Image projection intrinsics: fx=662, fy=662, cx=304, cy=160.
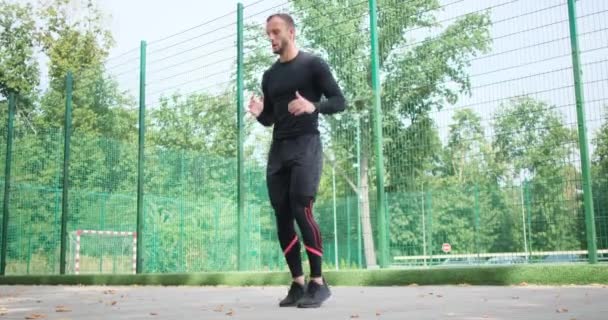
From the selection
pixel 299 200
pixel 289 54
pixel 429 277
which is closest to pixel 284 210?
pixel 299 200

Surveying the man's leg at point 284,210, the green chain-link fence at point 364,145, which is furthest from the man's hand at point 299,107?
the green chain-link fence at point 364,145

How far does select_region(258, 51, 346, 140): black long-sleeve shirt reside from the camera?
11.3 ft

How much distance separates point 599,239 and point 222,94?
4960 millimetres

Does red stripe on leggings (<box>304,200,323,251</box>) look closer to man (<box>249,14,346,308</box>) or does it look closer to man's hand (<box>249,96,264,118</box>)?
man (<box>249,14,346,308</box>)

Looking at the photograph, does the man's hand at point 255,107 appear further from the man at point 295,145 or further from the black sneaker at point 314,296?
the black sneaker at point 314,296

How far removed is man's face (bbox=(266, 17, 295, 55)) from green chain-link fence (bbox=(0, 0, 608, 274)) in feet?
9.12

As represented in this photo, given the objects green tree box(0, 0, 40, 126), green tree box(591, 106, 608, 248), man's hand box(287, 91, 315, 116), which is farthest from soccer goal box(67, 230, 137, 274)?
green tree box(0, 0, 40, 126)

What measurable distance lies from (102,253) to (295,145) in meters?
11.6

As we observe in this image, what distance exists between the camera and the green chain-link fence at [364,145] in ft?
18.7

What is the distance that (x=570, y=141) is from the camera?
18.1 feet

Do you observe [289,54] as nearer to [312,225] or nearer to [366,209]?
[312,225]

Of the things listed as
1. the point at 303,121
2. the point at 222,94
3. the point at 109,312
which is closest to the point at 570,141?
the point at 303,121

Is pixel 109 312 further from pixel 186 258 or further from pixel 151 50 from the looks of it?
pixel 186 258

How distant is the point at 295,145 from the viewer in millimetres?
3424
